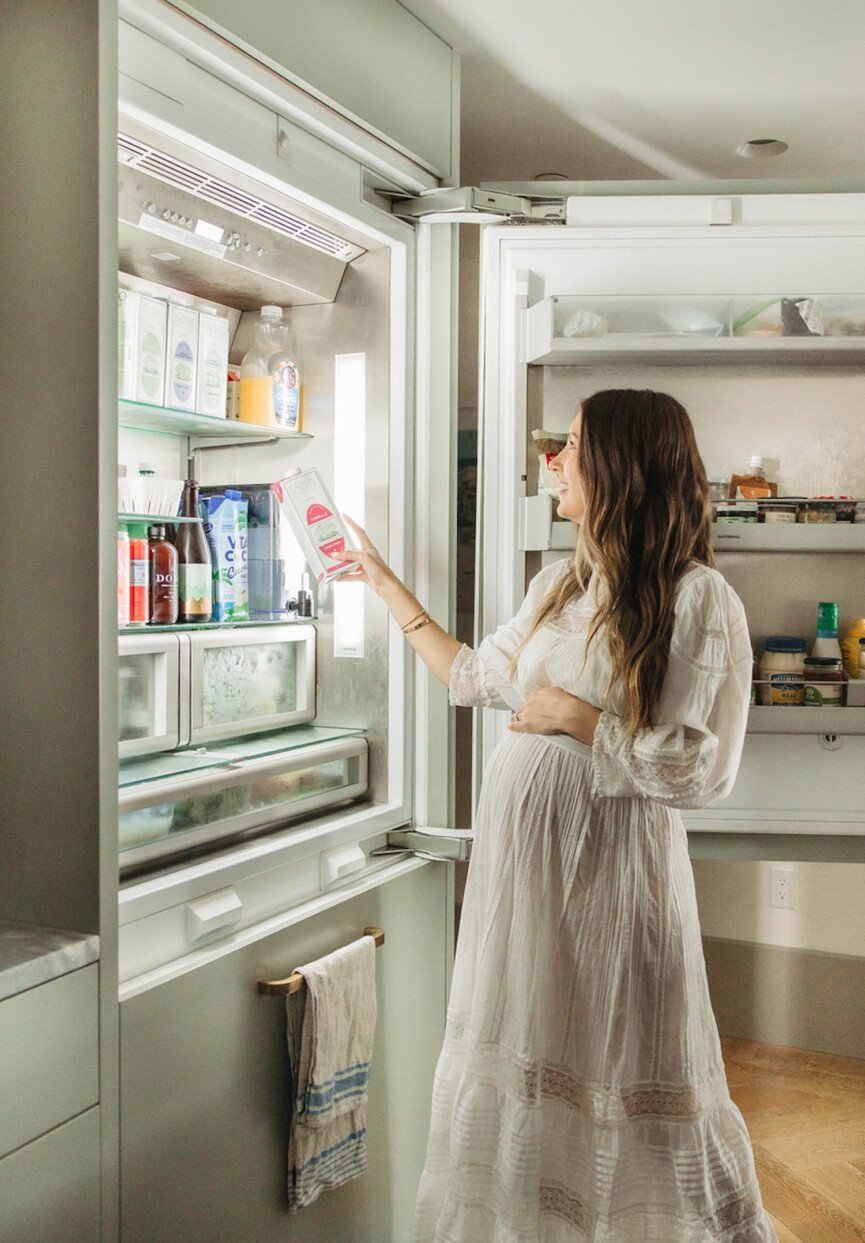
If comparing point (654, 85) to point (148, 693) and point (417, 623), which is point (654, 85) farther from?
point (148, 693)

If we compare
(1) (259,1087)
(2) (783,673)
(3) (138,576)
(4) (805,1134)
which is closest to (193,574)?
(3) (138,576)

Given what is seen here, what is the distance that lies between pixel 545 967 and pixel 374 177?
134 cm

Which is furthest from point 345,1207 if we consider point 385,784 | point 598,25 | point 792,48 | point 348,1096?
point 792,48

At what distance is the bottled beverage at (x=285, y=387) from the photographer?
192cm

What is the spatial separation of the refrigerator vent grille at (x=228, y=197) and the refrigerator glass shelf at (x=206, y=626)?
66 cm

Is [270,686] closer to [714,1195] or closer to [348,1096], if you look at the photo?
[348,1096]

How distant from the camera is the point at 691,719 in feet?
4.79

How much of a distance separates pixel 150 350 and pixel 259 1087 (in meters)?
1.12

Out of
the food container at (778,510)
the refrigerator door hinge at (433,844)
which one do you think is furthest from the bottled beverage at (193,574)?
the food container at (778,510)

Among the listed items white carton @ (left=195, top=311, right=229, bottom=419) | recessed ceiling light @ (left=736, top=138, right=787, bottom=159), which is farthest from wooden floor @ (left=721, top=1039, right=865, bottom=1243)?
recessed ceiling light @ (left=736, top=138, right=787, bottom=159)

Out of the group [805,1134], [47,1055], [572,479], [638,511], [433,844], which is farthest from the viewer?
[805,1134]

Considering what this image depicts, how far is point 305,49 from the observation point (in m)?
1.61

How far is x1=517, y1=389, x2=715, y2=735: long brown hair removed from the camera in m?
1.52

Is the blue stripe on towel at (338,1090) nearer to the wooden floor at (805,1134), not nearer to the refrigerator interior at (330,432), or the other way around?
the refrigerator interior at (330,432)
